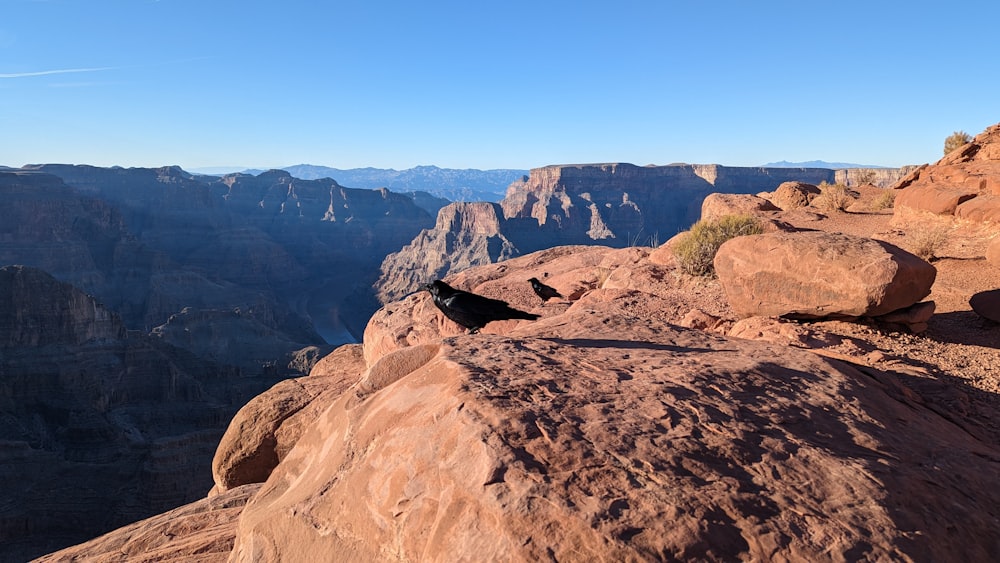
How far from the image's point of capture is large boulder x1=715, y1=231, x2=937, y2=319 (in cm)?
626

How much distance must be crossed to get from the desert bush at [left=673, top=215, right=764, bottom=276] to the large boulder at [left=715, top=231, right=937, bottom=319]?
275 centimetres

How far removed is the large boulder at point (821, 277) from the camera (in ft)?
20.5

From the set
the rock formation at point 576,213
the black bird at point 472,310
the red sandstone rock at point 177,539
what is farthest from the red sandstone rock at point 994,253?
the rock formation at point 576,213

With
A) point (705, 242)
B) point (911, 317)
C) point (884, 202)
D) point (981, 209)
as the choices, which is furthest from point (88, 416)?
point (981, 209)

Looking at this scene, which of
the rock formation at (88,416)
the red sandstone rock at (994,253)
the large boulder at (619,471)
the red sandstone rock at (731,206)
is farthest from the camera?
the rock formation at (88,416)

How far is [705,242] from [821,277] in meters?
3.74

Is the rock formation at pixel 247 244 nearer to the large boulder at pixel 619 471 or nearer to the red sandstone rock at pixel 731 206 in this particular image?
the red sandstone rock at pixel 731 206

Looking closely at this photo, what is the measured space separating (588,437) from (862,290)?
5.18 m

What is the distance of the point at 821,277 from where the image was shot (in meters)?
6.50

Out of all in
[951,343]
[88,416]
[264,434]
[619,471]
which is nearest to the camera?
[619,471]

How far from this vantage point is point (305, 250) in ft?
412

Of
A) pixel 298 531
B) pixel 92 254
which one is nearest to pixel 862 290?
pixel 298 531

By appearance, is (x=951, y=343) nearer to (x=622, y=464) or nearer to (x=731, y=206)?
(x=622, y=464)

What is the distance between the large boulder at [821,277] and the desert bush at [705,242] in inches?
108
